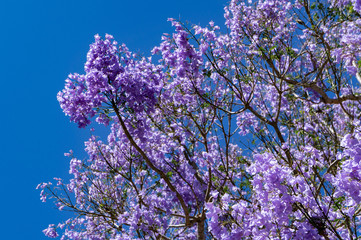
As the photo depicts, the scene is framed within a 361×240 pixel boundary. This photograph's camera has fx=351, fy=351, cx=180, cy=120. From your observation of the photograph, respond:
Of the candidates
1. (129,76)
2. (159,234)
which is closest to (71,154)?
(159,234)

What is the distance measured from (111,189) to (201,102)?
278 cm

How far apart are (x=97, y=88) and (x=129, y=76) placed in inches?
18.4

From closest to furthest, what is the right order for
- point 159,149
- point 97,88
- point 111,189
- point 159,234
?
1. point 97,88
2. point 159,234
3. point 159,149
4. point 111,189

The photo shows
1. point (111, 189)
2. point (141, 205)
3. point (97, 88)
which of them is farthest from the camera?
point (111, 189)

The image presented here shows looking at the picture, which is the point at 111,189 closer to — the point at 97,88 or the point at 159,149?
the point at 159,149

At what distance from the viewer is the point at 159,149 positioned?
6664 millimetres

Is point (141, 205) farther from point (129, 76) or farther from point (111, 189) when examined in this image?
point (129, 76)

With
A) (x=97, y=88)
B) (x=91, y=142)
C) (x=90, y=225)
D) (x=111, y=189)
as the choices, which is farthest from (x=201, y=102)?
(x=90, y=225)

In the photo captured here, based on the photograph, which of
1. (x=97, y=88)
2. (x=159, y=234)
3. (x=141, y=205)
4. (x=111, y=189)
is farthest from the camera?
(x=111, y=189)

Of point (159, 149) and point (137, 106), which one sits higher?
point (159, 149)

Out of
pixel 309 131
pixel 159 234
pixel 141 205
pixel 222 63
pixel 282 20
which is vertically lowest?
pixel 159 234

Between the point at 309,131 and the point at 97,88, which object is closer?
the point at 97,88

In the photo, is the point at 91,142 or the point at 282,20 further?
the point at 91,142

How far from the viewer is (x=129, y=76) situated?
4.85 metres
